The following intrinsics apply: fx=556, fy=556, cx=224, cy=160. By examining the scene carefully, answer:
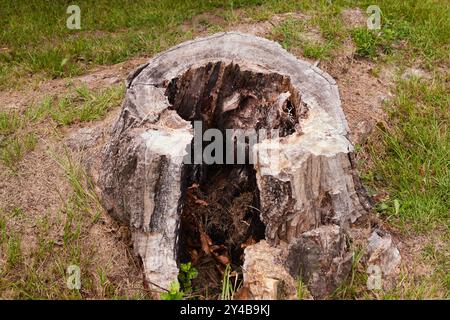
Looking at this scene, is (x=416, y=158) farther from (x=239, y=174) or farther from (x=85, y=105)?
(x=85, y=105)

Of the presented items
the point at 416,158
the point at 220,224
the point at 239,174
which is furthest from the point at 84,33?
the point at 416,158

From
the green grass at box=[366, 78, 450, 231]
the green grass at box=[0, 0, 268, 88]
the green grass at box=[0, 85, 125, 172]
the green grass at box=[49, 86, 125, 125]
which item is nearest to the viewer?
the green grass at box=[366, 78, 450, 231]

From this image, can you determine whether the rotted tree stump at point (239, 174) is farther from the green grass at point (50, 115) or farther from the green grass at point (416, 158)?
the green grass at point (50, 115)

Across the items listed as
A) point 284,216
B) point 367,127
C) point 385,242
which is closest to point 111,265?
point 284,216

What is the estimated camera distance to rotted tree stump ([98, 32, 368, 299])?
9.78 ft

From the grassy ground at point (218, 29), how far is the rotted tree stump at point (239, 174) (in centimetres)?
→ 36

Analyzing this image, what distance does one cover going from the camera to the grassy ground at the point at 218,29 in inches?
130

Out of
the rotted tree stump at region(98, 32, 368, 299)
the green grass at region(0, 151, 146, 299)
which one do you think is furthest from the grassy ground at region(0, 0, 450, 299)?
the rotted tree stump at region(98, 32, 368, 299)

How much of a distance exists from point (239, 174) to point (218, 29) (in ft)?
8.53

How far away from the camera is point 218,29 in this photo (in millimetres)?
5664

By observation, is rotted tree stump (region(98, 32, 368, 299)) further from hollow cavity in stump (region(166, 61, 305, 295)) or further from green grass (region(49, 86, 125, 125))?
green grass (region(49, 86, 125, 125))

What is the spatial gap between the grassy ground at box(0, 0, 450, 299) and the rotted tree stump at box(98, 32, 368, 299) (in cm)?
36

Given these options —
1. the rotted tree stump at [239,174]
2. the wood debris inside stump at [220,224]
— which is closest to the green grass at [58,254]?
the rotted tree stump at [239,174]
